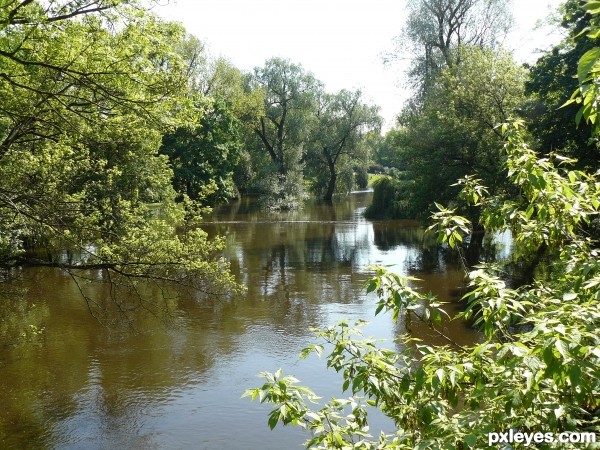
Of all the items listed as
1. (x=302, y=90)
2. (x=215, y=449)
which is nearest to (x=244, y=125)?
(x=302, y=90)

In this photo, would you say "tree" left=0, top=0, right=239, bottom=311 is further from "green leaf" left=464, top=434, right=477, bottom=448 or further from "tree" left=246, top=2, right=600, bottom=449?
"green leaf" left=464, top=434, right=477, bottom=448

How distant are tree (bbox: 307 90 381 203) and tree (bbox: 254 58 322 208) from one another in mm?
1895

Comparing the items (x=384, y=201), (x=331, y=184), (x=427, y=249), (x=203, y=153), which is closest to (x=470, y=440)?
(x=427, y=249)

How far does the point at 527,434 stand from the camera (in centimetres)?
381

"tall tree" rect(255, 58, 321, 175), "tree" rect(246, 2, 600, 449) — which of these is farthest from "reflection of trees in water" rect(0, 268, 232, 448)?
"tall tree" rect(255, 58, 321, 175)

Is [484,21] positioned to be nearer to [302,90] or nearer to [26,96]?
[302,90]

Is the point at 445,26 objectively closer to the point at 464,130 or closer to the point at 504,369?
the point at 464,130

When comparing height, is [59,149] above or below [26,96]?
below

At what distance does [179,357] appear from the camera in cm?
1482

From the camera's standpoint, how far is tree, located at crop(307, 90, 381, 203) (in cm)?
6025

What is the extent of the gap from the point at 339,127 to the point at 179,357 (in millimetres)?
48661

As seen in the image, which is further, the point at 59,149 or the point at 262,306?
the point at 262,306

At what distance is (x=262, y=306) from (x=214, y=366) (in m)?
5.62

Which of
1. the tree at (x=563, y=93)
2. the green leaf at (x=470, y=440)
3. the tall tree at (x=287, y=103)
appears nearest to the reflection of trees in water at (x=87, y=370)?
the green leaf at (x=470, y=440)
